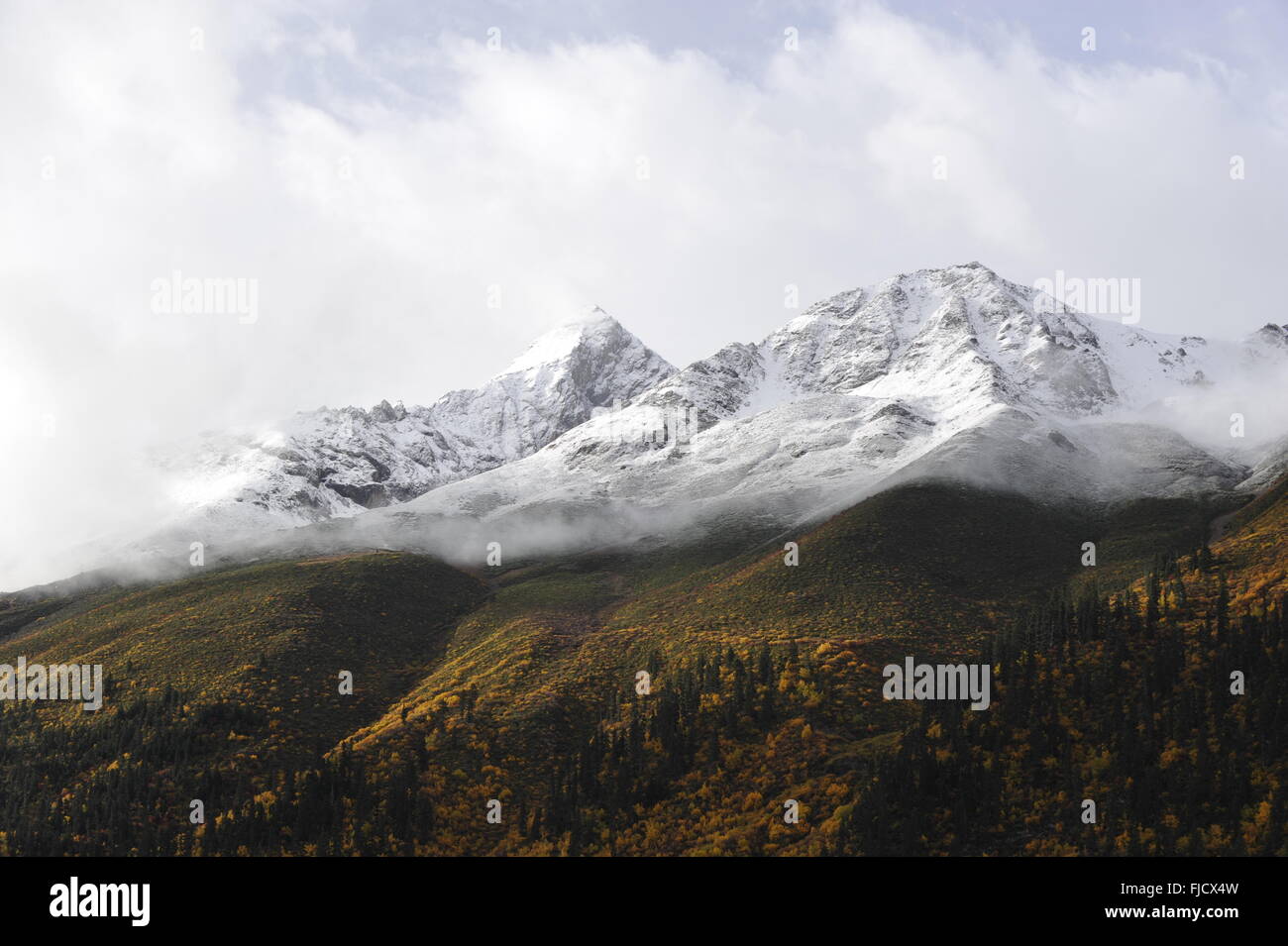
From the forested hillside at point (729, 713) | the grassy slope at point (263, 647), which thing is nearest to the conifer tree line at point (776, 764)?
the forested hillside at point (729, 713)

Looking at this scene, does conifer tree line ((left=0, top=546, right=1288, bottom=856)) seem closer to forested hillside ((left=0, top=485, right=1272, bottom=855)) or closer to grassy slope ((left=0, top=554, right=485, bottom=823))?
forested hillside ((left=0, top=485, right=1272, bottom=855))

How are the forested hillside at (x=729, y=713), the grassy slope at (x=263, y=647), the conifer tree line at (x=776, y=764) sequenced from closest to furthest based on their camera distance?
the conifer tree line at (x=776, y=764), the forested hillside at (x=729, y=713), the grassy slope at (x=263, y=647)

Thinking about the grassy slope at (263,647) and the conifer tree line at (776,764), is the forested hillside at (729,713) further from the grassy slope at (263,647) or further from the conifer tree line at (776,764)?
the grassy slope at (263,647)

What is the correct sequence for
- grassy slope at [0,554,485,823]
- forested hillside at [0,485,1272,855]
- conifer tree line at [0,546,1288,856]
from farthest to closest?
grassy slope at [0,554,485,823]
forested hillside at [0,485,1272,855]
conifer tree line at [0,546,1288,856]

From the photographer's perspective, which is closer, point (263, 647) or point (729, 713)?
point (729, 713)

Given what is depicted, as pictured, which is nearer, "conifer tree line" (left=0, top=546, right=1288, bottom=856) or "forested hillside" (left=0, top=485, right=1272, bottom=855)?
"conifer tree line" (left=0, top=546, right=1288, bottom=856)

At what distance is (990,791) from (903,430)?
13876cm

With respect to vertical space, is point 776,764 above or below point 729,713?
below

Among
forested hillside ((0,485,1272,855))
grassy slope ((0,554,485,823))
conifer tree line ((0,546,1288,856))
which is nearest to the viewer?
conifer tree line ((0,546,1288,856))

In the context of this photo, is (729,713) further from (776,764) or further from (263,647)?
(263,647)

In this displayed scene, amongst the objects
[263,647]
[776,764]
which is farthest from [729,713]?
[263,647]

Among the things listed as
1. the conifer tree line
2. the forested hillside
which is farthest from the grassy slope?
the conifer tree line

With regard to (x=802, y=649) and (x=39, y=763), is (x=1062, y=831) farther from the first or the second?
(x=39, y=763)
